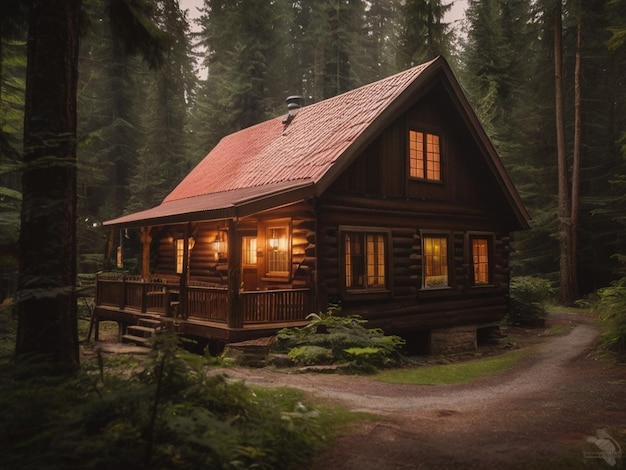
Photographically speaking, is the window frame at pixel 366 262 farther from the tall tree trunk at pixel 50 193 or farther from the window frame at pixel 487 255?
the tall tree trunk at pixel 50 193

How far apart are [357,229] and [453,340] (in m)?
5.83

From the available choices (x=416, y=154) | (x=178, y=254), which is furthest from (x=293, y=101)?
(x=178, y=254)

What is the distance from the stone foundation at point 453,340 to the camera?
16.1 meters

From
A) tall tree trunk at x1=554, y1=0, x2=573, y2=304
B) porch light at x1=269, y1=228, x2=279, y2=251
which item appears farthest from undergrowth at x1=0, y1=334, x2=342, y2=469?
tall tree trunk at x1=554, y1=0, x2=573, y2=304

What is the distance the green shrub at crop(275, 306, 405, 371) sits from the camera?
11141 millimetres

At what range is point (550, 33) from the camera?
85.9ft

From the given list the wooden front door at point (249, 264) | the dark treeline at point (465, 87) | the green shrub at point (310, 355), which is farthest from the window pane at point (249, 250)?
the dark treeline at point (465, 87)

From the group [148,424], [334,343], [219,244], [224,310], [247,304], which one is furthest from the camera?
[219,244]

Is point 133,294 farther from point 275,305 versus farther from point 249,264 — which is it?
point 275,305

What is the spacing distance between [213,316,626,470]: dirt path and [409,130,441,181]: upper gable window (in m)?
6.72

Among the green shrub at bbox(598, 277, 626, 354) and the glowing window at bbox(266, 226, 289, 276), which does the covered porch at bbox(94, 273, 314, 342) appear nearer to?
the glowing window at bbox(266, 226, 289, 276)

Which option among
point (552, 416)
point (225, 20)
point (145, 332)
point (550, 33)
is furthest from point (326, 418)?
point (225, 20)

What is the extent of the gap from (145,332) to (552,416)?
1055 cm

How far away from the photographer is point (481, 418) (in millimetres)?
7086
